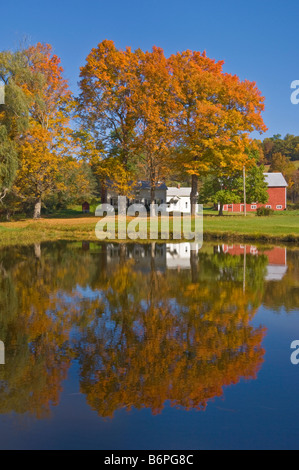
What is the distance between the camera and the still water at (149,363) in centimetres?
627

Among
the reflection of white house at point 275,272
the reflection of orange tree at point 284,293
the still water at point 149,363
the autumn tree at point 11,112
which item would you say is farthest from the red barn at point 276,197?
the still water at point 149,363

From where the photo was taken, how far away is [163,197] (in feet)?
256

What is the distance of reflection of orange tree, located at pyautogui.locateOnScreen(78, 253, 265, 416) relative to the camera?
24.2 ft

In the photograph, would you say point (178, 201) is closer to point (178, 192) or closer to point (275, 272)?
point (178, 192)

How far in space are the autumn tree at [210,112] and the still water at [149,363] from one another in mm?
33005

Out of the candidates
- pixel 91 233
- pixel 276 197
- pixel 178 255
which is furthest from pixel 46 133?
pixel 276 197

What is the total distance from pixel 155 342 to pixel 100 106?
43.7 m

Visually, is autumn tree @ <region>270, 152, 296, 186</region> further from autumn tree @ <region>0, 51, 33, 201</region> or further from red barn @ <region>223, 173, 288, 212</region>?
autumn tree @ <region>0, 51, 33, 201</region>

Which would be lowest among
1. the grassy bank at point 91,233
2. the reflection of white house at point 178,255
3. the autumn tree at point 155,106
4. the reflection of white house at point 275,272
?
the reflection of white house at point 275,272

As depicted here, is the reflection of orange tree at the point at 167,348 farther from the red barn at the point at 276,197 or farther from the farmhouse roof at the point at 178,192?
the red barn at the point at 276,197

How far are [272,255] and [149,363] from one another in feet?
58.8

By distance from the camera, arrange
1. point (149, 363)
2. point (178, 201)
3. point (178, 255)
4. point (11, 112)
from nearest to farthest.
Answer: point (149, 363) < point (178, 255) < point (11, 112) < point (178, 201)

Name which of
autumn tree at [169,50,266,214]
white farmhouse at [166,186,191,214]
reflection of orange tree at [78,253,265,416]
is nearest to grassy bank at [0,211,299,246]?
autumn tree at [169,50,266,214]

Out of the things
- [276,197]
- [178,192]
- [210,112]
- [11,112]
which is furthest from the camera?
[178,192]
